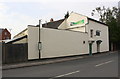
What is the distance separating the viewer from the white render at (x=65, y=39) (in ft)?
65.6

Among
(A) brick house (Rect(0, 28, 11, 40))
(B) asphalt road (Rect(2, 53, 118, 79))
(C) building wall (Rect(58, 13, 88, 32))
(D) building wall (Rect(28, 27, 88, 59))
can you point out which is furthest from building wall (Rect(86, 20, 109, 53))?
(A) brick house (Rect(0, 28, 11, 40))

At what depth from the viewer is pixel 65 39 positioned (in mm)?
24562

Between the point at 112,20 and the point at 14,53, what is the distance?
32481 mm

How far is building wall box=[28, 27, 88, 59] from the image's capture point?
19.8 m

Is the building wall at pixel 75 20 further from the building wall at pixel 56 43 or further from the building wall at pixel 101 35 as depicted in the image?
the building wall at pixel 56 43

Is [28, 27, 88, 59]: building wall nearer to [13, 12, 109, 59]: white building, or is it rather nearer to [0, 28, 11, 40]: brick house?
[13, 12, 109, 59]: white building

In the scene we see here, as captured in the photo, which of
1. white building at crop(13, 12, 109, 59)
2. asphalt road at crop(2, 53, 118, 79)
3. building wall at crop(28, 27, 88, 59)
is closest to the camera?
asphalt road at crop(2, 53, 118, 79)

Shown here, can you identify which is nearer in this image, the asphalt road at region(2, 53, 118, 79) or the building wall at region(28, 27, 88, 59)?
the asphalt road at region(2, 53, 118, 79)

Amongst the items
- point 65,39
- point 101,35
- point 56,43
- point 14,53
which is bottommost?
point 14,53

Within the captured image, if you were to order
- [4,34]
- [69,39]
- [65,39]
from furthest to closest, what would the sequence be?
[4,34] → [69,39] → [65,39]

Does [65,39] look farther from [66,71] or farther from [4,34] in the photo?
[4,34]

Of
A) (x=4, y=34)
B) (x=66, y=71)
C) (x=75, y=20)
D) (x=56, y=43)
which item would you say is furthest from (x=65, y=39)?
(x=4, y=34)

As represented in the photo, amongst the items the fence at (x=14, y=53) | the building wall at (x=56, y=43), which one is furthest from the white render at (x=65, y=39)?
the fence at (x=14, y=53)

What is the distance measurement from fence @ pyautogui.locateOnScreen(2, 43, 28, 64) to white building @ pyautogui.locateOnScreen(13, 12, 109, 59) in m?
0.74
